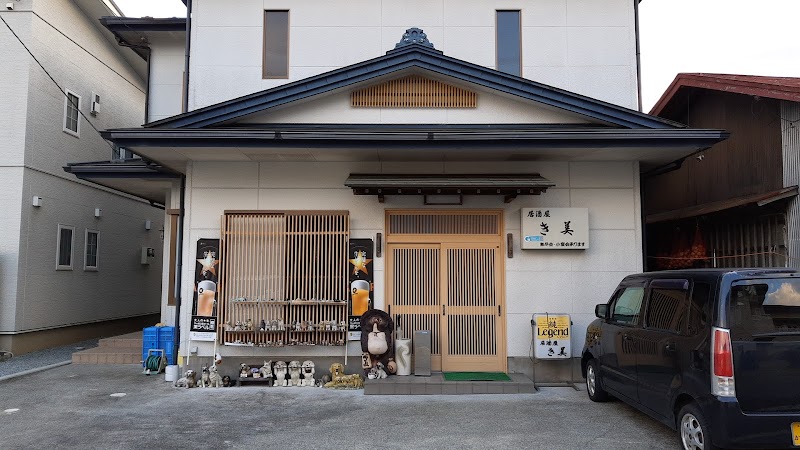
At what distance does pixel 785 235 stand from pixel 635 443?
5377 mm

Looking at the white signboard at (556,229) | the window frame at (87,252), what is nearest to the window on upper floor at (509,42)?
the white signboard at (556,229)

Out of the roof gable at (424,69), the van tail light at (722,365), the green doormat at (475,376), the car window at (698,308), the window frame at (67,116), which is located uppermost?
the window frame at (67,116)

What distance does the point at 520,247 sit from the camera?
8.91 m

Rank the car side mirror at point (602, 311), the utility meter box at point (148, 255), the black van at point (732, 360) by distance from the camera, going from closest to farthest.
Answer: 1. the black van at point (732, 360)
2. the car side mirror at point (602, 311)
3. the utility meter box at point (148, 255)

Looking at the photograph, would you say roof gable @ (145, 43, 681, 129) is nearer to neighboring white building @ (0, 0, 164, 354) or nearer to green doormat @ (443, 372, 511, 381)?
green doormat @ (443, 372, 511, 381)

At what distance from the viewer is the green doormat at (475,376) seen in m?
8.27

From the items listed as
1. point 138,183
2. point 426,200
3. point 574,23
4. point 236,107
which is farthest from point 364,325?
point 574,23

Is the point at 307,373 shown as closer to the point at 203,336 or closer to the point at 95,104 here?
the point at 203,336

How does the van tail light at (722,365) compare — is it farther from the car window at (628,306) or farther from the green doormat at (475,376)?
the green doormat at (475,376)

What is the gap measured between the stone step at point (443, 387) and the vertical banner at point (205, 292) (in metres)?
2.76

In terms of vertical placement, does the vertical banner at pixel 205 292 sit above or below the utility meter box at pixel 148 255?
below

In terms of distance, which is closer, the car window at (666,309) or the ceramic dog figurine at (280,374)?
the car window at (666,309)

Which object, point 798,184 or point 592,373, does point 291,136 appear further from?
point 798,184

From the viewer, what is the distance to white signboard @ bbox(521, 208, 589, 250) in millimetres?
8758
